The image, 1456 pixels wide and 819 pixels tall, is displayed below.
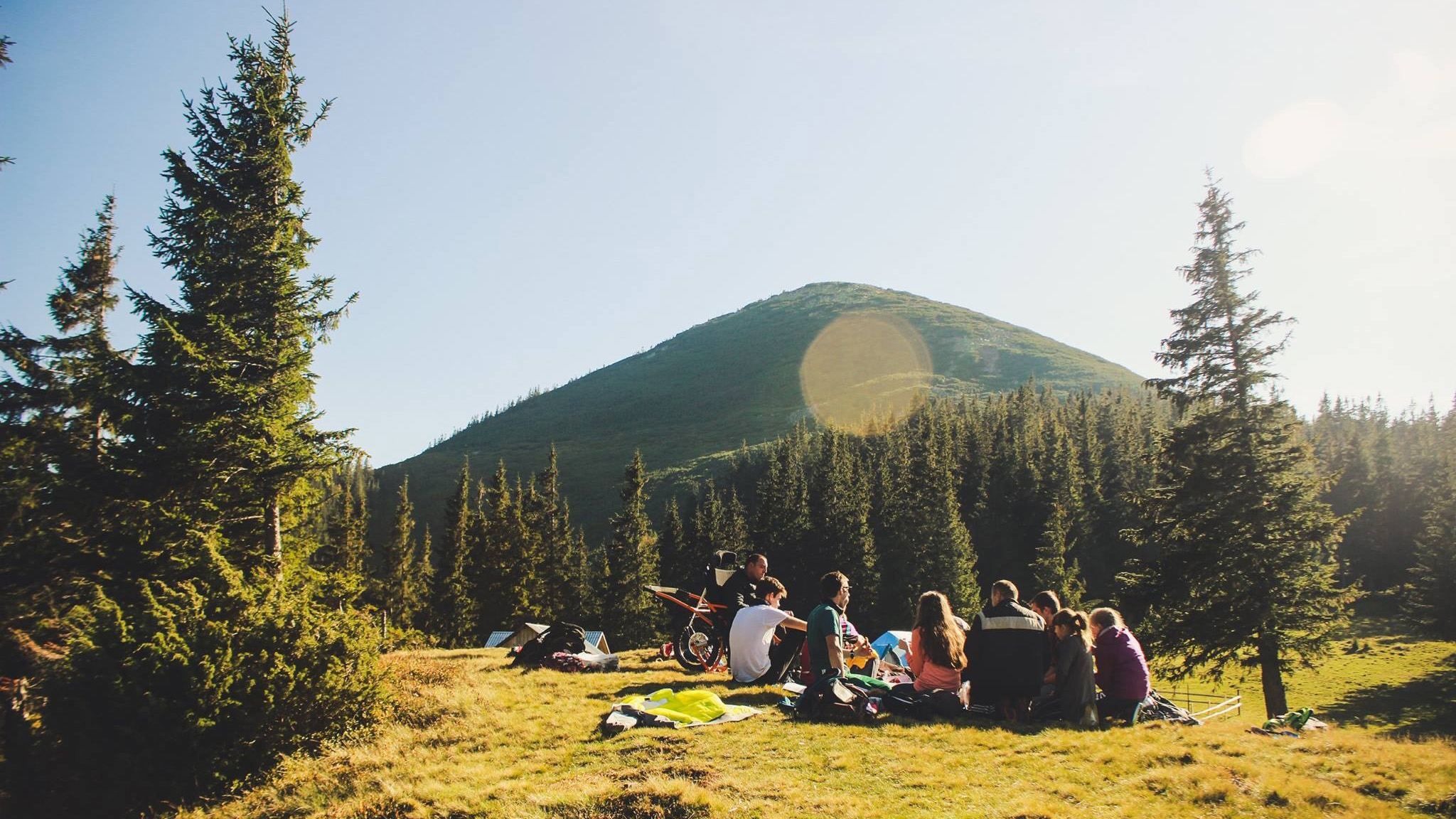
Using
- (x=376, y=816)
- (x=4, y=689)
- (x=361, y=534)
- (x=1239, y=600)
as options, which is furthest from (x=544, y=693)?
(x=361, y=534)

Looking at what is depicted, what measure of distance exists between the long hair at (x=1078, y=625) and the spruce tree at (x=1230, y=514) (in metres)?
13.6

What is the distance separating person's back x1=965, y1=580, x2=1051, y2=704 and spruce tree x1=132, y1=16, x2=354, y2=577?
40.9 ft

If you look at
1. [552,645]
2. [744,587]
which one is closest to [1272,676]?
[744,587]

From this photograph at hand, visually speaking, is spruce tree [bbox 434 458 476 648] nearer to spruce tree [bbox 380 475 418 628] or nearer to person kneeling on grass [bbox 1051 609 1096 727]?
spruce tree [bbox 380 475 418 628]

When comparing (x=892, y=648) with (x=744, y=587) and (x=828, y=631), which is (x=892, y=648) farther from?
(x=828, y=631)

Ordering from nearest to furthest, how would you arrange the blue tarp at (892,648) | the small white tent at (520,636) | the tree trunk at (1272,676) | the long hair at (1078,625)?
1. the long hair at (1078,625)
2. the blue tarp at (892,648)
3. the tree trunk at (1272,676)
4. the small white tent at (520,636)

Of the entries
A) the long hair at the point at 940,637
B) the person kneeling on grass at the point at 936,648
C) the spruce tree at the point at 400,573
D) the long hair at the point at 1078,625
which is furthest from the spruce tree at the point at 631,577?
the long hair at the point at 1078,625

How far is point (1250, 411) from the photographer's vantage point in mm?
20797

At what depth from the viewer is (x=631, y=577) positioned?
51.2 metres

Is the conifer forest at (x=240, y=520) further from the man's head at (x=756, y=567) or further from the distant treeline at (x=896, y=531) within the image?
the distant treeline at (x=896, y=531)

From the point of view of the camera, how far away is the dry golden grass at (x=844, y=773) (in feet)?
22.1

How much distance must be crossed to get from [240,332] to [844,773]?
47.1ft

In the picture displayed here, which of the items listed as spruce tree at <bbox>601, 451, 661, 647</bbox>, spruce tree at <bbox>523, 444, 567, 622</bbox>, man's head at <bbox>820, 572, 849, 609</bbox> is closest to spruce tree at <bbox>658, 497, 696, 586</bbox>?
spruce tree at <bbox>601, 451, 661, 647</bbox>

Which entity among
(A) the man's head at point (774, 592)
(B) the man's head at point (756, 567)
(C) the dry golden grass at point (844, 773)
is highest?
(B) the man's head at point (756, 567)
